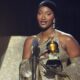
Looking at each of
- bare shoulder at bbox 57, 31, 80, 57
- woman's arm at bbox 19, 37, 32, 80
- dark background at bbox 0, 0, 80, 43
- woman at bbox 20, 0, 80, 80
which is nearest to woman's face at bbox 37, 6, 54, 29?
woman at bbox 20, 0, 80, 80

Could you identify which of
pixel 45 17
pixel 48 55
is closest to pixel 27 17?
pixel 45 17

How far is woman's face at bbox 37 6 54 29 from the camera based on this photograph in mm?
3373

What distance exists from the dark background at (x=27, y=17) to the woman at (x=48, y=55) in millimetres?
1029

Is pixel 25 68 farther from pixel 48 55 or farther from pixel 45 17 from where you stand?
pixel 45 17

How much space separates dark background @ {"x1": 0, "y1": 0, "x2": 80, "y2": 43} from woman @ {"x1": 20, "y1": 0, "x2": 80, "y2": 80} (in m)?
1.03

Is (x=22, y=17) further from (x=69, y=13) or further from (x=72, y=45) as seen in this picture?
(x=72, y=45)

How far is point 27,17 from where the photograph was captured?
454cm

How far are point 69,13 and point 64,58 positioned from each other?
1287 millimetres

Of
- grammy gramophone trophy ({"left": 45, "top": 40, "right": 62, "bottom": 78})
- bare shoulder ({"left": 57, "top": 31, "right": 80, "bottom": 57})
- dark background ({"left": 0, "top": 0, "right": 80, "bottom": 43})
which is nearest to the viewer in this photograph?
grammy gramophone trophy ({"left": 45, "top": 40, "right": 62, "bottom": 78})

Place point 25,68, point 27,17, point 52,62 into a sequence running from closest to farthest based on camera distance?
Answer: point 52,62, point 25,68, point 27,17

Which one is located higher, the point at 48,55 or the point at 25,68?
the point at 48,55

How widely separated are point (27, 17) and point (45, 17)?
118cm

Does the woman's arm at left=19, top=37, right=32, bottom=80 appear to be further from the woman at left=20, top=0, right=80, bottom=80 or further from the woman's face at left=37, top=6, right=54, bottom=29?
the woman's face at left=37, top=6, right=54, bottom=29

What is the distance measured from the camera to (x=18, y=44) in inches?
180
